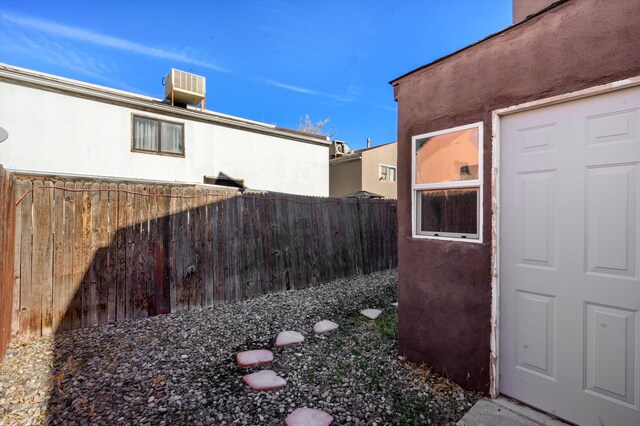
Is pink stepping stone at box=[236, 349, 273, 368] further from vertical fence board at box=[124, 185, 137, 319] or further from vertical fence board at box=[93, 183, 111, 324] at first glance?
vertical fence board at box=[93, 183, 111, 324]

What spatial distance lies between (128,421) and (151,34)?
8626 millimetres

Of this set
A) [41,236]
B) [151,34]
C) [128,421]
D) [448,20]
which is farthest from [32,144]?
[448,20]

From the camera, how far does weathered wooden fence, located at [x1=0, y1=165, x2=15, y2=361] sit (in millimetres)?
2945

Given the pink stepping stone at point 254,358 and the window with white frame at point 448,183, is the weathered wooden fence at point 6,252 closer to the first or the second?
the pink stepping stone at point 254,358

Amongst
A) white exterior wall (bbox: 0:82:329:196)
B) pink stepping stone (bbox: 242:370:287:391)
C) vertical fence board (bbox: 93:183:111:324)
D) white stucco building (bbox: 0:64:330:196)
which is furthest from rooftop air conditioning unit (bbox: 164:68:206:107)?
pink stepping stone (bbox: 242:370:287:391)

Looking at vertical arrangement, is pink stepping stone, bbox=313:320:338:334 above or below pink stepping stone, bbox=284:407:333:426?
below

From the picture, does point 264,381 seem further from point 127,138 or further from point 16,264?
point 127,138

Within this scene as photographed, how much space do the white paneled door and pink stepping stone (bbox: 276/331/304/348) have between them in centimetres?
215

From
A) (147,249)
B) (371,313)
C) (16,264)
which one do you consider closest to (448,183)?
(371,313)

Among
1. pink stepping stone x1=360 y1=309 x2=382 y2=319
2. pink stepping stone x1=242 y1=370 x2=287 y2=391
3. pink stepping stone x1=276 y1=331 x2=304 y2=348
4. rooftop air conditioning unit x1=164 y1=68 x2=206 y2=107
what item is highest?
rooftop air conditioning unit x1=164 y1=68 x2=206 y2=107

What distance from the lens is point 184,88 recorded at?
35.5ft

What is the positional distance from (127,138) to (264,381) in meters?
9.45

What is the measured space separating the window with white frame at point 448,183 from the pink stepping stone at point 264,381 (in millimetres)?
1898

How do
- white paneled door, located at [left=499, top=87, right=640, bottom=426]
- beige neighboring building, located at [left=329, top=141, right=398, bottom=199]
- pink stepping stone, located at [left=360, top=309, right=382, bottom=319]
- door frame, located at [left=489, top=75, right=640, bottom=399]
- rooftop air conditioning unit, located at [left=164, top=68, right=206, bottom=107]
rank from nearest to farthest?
1. white paneled door, located at [left=499, top=87, right=640, bottom=426]
2. door frame, located at [left=489, top=75, right=640, bottom=399]
3. pink stepping stone, located at [left=360, top=309, right=382, bottom=319]
4. rooftop air conditioning unit, located at [left=164, top=68, right=206, bottom=107]
5. beige neighboring building, located at [left=329, top=141, right=398, bottom=199]
